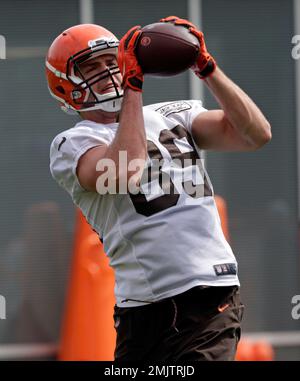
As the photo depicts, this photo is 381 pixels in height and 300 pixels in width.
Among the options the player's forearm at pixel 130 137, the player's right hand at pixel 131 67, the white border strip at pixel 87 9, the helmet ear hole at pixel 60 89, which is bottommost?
the player's forearm at pixel 130 137

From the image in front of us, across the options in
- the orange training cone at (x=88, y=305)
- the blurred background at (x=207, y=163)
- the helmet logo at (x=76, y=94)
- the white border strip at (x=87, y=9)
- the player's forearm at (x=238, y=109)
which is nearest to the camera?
the player's forearm at (x=238, y=109)

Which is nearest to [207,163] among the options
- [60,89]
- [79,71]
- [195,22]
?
[195,22]

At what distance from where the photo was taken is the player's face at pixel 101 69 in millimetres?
3545

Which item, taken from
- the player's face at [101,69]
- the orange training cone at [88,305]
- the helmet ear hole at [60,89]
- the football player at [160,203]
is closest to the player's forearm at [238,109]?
the football player at [160,203]

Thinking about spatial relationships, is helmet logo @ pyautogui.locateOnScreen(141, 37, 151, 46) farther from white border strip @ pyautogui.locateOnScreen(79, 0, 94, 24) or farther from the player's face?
white border strip @ pyautogui.locateOnScreen(79, 0, 94, 24)

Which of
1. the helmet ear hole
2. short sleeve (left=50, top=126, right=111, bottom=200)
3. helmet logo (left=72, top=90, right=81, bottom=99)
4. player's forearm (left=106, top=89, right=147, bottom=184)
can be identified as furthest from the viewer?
the helmet ear hole

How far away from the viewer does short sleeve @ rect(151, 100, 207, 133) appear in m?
3.57

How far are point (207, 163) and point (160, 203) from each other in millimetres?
3201

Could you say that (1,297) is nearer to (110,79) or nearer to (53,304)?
(53,304)

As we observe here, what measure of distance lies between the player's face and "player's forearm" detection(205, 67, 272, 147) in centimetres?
41

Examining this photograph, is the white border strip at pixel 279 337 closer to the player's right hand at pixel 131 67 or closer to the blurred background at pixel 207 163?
the blurred background at pixel 207 163

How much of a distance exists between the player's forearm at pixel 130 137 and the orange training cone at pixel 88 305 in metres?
2.58

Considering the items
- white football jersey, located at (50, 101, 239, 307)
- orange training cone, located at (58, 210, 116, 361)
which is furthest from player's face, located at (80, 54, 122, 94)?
orange training cone, located at (58, 210, 116, 361)

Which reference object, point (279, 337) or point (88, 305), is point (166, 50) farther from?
point (279, 337)
